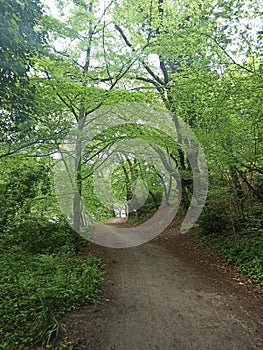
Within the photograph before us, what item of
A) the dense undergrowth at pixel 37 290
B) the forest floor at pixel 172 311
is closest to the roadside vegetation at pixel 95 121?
the dense undergrowth at pixel 37 290

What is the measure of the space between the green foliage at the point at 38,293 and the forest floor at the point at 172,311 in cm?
27

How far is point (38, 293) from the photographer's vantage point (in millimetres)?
4324

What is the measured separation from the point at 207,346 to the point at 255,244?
407 cm

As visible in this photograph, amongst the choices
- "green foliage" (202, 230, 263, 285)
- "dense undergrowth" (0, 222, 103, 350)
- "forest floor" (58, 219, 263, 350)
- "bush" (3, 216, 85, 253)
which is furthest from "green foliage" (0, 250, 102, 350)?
"green foliage" (202, 230, 263, 285)

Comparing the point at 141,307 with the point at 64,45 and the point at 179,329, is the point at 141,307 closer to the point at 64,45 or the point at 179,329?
the point at 179,329

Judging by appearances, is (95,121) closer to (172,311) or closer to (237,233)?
→ (237,233)

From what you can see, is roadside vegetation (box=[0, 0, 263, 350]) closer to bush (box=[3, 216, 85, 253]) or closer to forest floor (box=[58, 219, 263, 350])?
bush (box=[3, 216, 85, 253])

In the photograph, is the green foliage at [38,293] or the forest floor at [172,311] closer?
the forest floor at [172,311]

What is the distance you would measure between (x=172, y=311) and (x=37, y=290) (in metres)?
2.33

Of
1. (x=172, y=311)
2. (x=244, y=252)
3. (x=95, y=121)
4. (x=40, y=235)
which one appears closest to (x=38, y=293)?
(x=172, y=311)

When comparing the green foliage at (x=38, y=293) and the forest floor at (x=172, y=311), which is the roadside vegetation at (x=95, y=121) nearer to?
the green foliage at (x=38, y=293)

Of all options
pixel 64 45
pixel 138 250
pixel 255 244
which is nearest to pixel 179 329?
pixel 255 244

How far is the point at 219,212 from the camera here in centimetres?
830

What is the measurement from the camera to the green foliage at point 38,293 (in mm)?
3404
